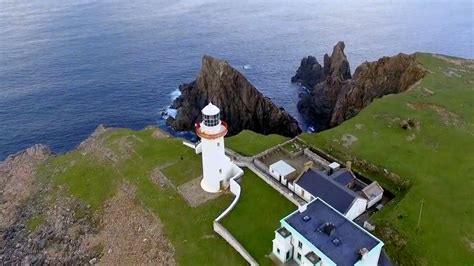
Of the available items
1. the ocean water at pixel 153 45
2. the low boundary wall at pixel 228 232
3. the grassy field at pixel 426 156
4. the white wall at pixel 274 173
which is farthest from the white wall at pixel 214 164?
the ocean water at pixel 153 45

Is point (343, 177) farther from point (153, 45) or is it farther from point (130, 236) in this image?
point (153, 45)

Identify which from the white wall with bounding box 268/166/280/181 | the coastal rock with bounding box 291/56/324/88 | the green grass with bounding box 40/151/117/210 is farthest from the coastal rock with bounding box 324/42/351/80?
the green grass with bounding box 40/151/117/210

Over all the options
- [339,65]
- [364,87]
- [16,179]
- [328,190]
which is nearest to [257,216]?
[328,190]

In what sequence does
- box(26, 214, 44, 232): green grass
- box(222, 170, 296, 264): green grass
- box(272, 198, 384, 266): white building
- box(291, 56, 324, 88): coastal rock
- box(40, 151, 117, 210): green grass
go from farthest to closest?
1. box(291, 56, 324, 88): coastal rock
2. box(40, 151, 117, 210): green grass
3. box(26, 214, 44, 232): green grass
4. box(222, 170, 296, 264): green grass
5. box(272, 198, 384, 266): white building

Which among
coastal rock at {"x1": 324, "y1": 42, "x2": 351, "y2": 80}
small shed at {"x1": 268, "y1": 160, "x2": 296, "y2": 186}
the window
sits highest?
the window

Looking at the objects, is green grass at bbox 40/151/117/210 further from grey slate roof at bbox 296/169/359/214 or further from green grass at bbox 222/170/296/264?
grey slate roof at bbox 296/169/359/214

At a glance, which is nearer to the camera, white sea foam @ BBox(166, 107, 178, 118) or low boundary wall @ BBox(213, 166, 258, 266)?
low boundary wall @ BBox(213, 166, 258, 266)
